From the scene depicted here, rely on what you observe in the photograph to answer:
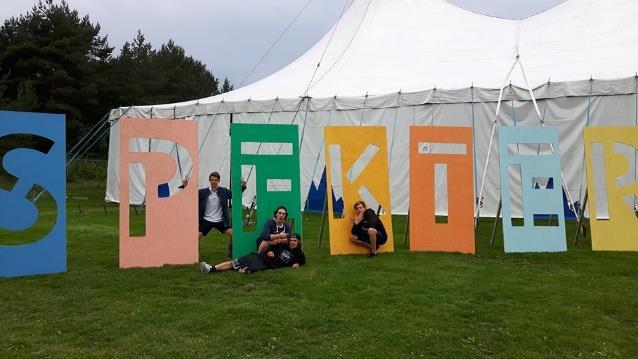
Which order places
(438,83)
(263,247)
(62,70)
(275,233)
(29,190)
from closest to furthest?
(29,190) < (263,247) < (275,233) < (438,83) < (62,70)

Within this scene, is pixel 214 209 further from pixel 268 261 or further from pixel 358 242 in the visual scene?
pixel 358 242

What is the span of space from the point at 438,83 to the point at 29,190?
8.57 m

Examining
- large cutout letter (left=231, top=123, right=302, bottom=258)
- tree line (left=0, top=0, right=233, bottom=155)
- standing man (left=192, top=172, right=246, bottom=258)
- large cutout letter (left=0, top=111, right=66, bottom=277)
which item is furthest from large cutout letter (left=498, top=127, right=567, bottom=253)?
tree line (left=0, top=0, right=233, bottom=155)

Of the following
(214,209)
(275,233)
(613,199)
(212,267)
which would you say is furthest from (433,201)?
(212,267)

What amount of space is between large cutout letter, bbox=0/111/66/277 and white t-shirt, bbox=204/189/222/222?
A: 6.03 ft

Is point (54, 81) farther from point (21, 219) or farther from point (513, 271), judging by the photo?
point (513, 271)

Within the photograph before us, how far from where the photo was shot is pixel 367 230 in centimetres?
764

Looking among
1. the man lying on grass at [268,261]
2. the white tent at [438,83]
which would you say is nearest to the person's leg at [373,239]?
the man lying on grass at [268,261]

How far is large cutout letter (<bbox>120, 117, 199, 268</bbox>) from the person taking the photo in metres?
6.65

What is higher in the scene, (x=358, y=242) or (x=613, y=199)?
(x=613, y=199)

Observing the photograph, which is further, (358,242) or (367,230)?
(358,242)

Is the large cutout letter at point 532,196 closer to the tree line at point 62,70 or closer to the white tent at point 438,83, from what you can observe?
the white tent at point 438,83

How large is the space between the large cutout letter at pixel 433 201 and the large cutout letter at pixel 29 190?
4629 mm

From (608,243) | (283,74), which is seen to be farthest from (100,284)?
(283,74)
